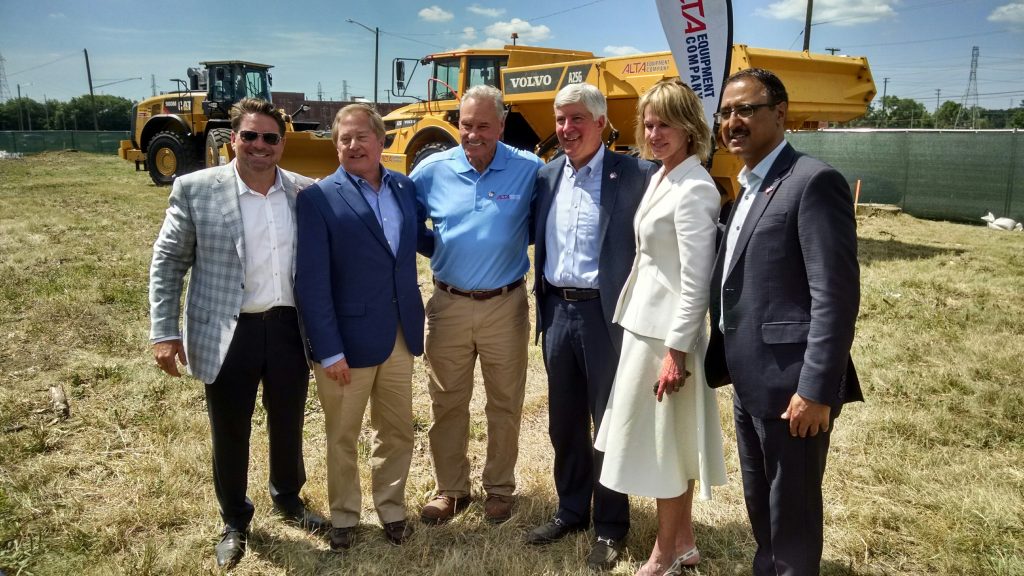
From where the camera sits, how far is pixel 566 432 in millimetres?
3145

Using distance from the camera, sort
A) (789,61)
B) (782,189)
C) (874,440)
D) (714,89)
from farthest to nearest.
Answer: (789,61)
(714,89)
(874,440)
(782,189)

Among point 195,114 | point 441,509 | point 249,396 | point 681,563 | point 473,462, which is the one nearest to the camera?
point 681,563

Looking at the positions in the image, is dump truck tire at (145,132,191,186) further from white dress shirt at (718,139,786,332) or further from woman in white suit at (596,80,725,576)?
white dress shirt at (718,139,786,332)

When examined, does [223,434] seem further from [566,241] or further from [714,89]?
[714,89]

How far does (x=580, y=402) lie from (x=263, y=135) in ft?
5.77

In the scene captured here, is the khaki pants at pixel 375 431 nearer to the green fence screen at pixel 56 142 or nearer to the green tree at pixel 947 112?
the green fence screen at pixel 56 142

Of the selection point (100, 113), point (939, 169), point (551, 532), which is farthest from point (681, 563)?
point (100, 113)

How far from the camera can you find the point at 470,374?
344cm

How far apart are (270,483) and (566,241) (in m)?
1.85

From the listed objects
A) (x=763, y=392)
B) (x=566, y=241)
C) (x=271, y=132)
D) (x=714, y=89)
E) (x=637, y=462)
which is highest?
(x=714, y=89)

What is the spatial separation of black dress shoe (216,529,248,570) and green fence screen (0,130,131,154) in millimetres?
46319

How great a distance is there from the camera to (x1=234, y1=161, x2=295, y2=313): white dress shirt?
113 inches

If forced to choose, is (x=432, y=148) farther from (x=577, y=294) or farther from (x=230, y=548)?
(x=230, y=548)

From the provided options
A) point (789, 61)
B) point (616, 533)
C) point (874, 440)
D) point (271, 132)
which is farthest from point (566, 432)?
point (789, 61)
